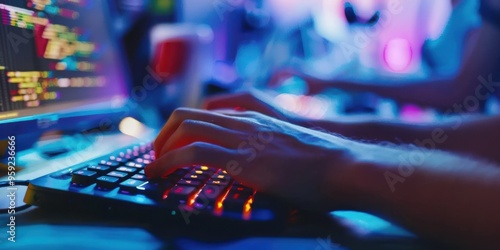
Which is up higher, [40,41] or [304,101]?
[40,41]

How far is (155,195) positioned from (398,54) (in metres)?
1.88

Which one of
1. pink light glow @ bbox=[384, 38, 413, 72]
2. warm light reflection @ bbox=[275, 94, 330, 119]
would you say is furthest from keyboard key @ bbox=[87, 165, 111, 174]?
pink light glow @ bbox=[384, 38, 413, 72]

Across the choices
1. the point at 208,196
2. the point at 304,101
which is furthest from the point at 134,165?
the point at 304,101

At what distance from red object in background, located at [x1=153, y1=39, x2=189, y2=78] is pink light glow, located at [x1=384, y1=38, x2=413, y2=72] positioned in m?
1.28

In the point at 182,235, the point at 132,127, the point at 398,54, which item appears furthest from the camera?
the point at 398,54

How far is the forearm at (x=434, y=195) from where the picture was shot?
0.31 meters

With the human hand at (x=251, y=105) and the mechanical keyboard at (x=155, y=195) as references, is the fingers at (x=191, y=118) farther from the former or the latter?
the human hand at (x=251, y=105)

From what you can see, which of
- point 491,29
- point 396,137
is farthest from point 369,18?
point 396,137

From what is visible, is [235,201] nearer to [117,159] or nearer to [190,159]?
[190,159]

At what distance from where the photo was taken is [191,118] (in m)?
0.49

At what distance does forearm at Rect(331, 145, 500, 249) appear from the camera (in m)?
0.31

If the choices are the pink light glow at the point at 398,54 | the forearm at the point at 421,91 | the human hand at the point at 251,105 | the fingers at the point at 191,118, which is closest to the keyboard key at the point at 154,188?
the fingers at the point at 191,118

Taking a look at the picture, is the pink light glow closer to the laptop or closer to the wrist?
the laptop

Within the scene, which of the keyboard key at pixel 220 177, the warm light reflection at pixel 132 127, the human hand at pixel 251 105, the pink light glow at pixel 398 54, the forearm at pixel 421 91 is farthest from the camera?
the pink light glow at pixel 398 54
